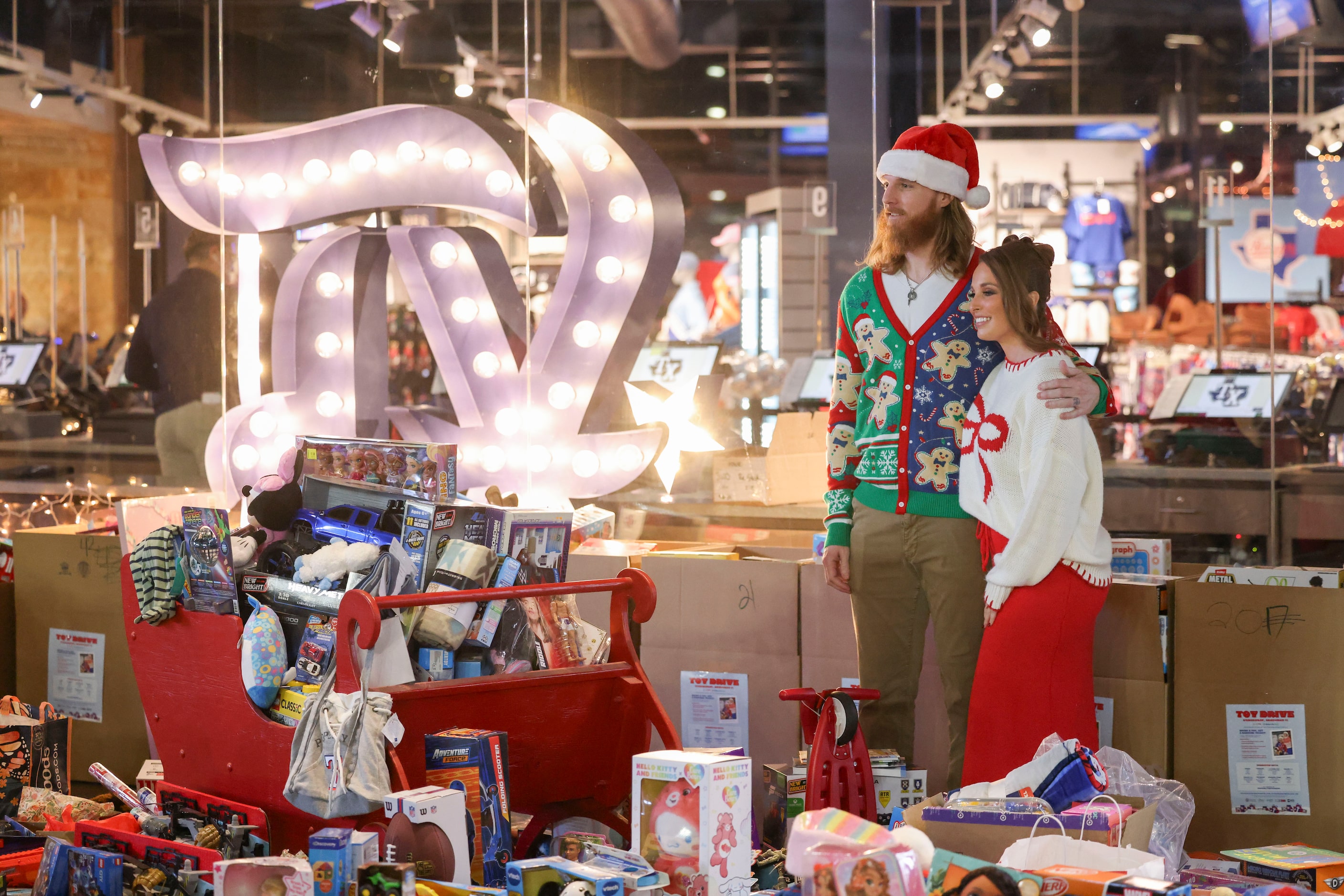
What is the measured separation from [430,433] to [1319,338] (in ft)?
11.0

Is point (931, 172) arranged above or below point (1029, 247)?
above

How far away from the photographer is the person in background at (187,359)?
17.3ft

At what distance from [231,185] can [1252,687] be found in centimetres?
415

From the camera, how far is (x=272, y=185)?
5238mm

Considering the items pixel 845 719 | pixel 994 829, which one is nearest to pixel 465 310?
pixel 845 719

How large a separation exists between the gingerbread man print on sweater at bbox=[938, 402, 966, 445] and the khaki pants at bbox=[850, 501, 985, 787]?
19 centimetres

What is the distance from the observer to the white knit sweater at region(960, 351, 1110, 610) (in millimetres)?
2670

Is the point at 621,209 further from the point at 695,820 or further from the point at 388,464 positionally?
the point at 695,820

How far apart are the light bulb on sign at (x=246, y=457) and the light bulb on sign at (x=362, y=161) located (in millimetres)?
1175

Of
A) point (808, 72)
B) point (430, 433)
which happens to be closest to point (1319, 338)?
point (808, 72)

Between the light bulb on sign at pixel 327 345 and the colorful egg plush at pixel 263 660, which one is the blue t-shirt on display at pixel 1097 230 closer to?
the light bulb on sign at pixel 327 345

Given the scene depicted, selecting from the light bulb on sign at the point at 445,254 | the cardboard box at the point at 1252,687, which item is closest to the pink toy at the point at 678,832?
the cardboard box at the point at 1252,687

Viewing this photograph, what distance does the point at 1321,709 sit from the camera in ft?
9.93

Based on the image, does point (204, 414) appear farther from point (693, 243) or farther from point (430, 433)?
point (693, 243)
